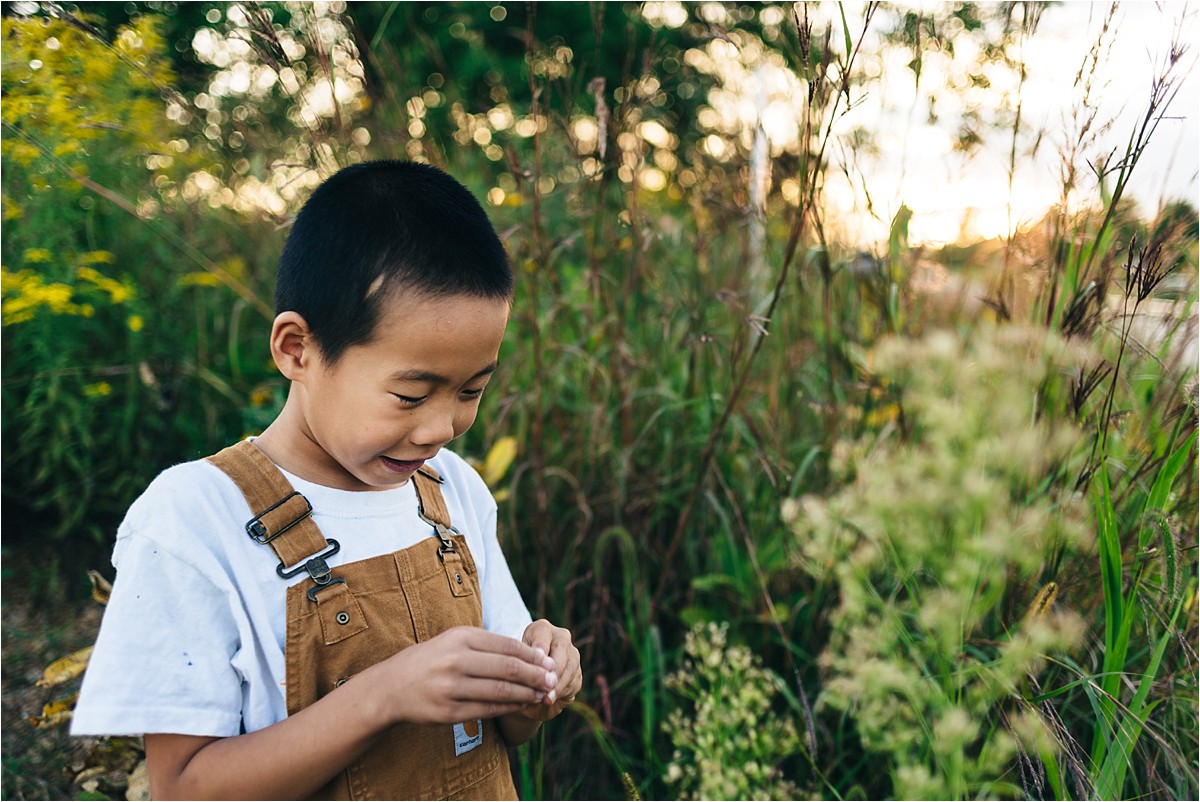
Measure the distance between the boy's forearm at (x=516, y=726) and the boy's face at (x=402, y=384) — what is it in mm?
452

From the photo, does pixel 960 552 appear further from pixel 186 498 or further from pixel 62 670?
pixel 62 670

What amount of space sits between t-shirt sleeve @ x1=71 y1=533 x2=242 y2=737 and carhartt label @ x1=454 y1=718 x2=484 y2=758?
329mm

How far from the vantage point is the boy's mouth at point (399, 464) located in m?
1.16

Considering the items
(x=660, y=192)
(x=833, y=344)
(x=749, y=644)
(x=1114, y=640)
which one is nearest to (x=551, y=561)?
(x=749, y=644)

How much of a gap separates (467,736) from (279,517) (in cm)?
46

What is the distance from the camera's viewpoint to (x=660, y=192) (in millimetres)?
3658

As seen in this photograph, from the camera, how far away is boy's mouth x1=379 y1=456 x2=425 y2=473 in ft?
3.80

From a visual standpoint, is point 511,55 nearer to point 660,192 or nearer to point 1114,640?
point 660,192

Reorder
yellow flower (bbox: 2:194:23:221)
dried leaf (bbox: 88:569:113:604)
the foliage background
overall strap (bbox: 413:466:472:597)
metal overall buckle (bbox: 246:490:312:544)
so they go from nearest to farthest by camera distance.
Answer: metal overall buckle (bbox: 246:490:312:544) → overall strap (bbox: 413:466:472:597) → the foliage background → dried leaf (bbox: 88:569:113:604) → yellow flower (bbox: 2:194:23:221)

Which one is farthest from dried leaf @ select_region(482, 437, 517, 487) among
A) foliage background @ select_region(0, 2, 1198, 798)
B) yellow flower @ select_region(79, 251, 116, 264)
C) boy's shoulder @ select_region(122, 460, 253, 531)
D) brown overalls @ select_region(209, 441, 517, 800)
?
yellow flower @ select_region(79, 251, 116, 264)

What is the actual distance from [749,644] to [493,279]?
1.39m

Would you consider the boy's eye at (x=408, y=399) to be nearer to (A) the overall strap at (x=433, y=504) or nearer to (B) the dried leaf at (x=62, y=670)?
(A) the overall strap at (x=433, y=504)

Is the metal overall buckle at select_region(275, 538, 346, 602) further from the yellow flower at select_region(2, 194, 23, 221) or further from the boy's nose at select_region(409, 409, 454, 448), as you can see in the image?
the yellow flower at select_region(2, 194, 23, 221)

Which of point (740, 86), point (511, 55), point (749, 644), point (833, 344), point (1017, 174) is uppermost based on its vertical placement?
point (511, 55)
